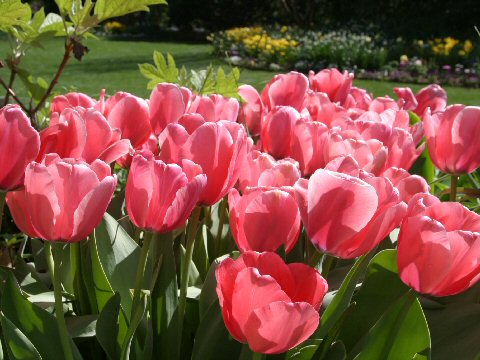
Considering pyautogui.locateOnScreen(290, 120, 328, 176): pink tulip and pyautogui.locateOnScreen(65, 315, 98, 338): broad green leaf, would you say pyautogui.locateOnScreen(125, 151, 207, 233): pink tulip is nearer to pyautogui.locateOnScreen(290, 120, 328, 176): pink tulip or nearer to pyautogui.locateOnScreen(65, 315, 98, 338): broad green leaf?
pyautogui.locateOnScreen(65, 315, 98, 338): broad green leaf

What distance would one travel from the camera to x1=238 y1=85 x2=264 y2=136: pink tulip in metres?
1.62

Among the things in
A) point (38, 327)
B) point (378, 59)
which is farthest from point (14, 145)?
point (378, 59)

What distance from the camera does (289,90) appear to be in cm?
162

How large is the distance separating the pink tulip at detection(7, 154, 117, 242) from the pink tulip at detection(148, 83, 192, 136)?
1.59ft

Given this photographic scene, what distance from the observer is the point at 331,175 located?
0.79m

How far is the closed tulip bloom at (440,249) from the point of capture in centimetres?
75

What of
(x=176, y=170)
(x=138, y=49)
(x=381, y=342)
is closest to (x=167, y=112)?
(x=176, y=170)

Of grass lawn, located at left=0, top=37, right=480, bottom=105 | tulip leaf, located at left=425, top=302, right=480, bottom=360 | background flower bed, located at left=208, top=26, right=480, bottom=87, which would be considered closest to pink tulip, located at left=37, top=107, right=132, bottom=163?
tulip leaf, located at left=425, top=302, right=480, bottom=360

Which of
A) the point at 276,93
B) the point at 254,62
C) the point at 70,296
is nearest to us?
the point at 70,296

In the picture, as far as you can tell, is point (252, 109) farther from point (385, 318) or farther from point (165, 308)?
point (385, 318)

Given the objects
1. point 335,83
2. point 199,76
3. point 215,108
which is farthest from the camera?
point 335,83

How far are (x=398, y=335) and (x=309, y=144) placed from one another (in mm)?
420

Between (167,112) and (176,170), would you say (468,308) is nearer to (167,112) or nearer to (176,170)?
(176,170)

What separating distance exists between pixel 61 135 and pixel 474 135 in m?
0.63
